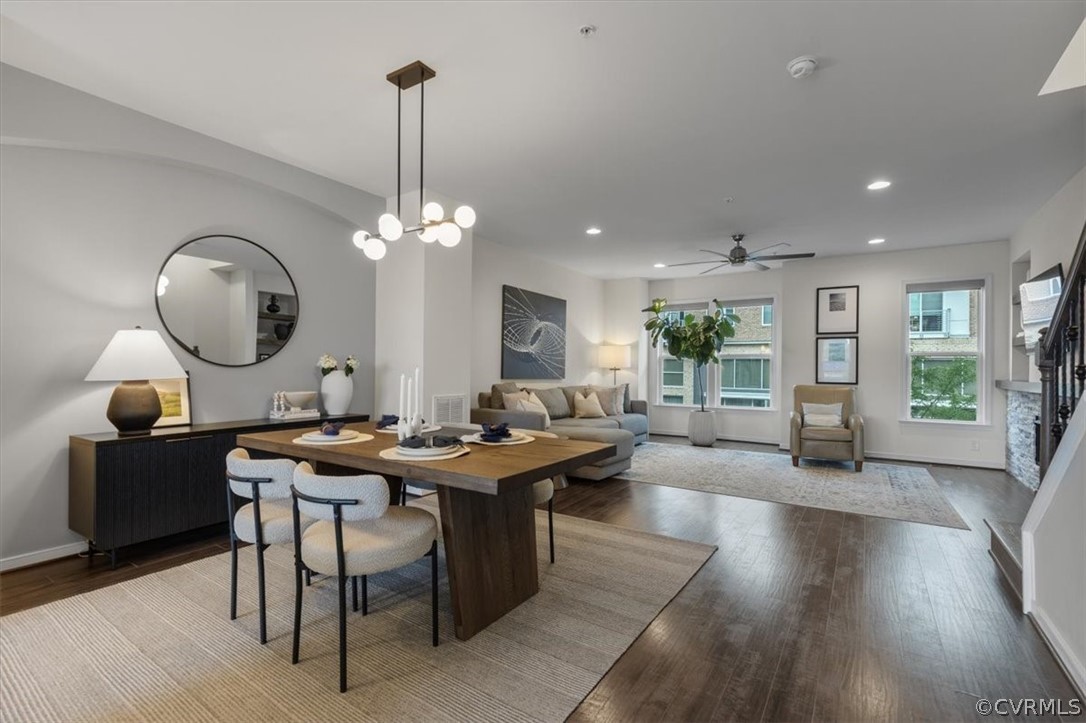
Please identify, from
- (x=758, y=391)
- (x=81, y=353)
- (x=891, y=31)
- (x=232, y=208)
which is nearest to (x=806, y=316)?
(x=758, y=391)

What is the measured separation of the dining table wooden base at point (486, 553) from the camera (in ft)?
6.94

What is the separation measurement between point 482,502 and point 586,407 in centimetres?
432

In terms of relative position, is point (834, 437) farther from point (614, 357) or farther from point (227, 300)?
point (227, 300)

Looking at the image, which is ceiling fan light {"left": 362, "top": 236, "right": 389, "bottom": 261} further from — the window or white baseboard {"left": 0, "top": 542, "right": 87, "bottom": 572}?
the window

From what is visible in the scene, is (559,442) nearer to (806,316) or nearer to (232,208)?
(232,208)

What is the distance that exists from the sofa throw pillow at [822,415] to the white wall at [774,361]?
85 centimetres

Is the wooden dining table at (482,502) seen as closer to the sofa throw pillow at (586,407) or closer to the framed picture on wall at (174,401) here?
the framed picture on wall at (174,401)

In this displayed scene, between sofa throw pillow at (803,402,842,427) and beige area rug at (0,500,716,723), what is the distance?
412 centimetres

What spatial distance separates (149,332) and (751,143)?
4089mm

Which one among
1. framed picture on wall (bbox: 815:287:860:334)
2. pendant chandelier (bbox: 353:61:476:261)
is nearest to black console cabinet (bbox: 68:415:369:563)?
pendant chandelier (bbox: 353:61:476:261)

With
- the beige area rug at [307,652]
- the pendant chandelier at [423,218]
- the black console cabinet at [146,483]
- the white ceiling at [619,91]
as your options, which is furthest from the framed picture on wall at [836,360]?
the black console cabinet at [146,483]

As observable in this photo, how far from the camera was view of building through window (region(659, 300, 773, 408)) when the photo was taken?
7.65 meters

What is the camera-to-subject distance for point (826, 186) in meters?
4.10

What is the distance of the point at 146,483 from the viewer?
9.55 ft
